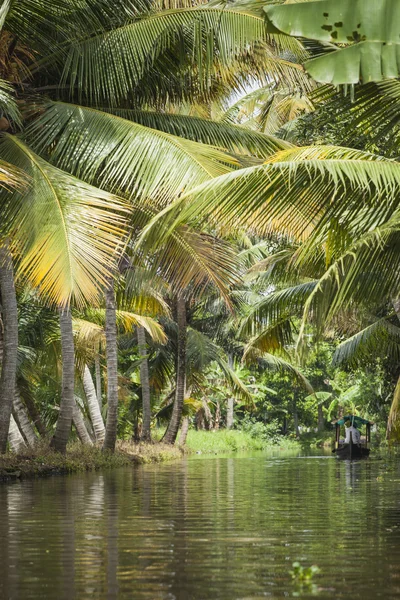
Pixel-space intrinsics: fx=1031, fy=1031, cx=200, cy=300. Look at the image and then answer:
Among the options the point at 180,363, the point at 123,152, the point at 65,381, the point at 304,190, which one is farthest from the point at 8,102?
the point at 180,363

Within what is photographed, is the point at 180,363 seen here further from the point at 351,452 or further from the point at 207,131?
the point at 207,131

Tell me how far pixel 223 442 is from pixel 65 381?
2606 cm

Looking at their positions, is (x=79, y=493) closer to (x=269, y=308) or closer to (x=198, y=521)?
(x=198, y=521)

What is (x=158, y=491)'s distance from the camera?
1421cm

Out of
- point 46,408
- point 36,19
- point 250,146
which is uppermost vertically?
point 36,19

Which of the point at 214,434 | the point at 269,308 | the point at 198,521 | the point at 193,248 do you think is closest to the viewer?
the point at 198,521

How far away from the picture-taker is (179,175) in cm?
1431

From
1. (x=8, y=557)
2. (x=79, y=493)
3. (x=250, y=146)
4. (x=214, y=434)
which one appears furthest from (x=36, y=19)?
(x=214, y=434)

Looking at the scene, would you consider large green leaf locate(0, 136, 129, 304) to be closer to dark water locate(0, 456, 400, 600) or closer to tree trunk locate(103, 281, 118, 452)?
dark water locate(0, 456, 400, 600)

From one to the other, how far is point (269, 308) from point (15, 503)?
976cm

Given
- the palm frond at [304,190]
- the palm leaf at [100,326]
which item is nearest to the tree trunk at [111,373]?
the palm leaf at [100,326]

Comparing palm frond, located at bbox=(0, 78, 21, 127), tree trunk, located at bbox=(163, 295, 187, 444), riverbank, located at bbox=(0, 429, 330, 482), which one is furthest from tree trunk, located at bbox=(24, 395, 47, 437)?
palm frond, located at bbox=(0, 78, 21, 127)

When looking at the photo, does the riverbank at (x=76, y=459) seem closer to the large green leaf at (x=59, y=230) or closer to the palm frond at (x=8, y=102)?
the large green leaf at (x=59, y=230)

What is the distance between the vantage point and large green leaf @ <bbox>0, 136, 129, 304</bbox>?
12.6 metres
